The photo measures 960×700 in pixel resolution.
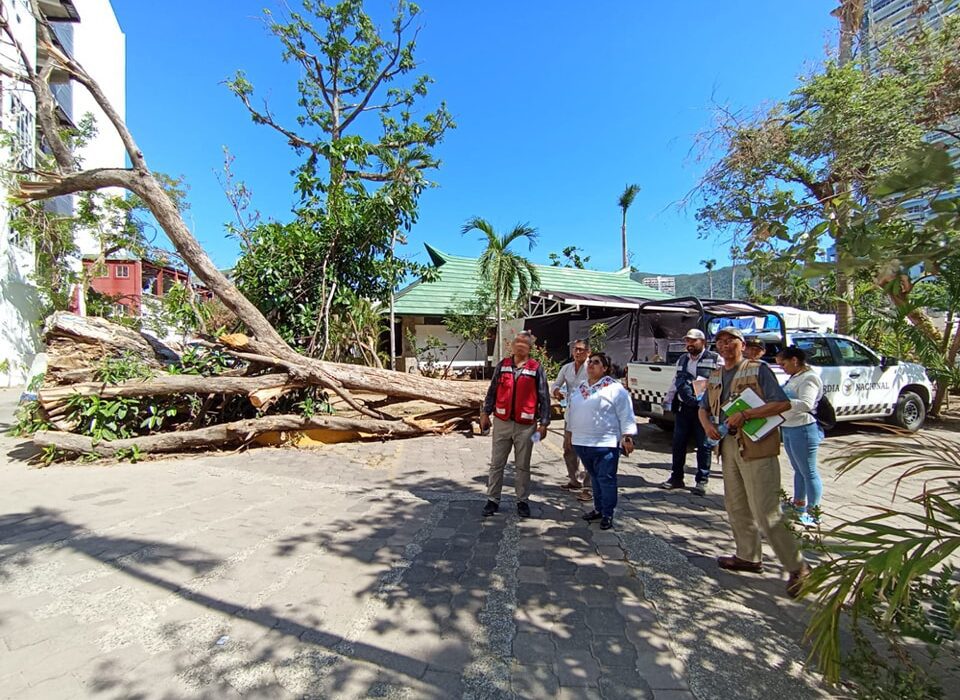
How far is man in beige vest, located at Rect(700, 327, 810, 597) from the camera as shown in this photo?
2.93 m

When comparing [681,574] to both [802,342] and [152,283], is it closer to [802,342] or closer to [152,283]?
[802,342]

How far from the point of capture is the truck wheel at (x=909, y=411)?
7766 mm

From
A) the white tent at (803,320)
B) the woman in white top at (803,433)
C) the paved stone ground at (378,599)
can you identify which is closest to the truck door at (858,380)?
the white tent at (803,320)

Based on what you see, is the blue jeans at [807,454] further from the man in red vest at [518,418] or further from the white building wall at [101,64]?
the white building wall at [101,64]

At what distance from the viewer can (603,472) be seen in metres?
3.85

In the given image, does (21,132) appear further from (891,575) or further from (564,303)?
(891,575)

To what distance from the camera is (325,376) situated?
284 inches

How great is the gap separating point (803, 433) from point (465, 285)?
49.9 ft

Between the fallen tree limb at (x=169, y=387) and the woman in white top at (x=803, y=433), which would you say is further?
the fallen tree limb at (x=169, y=387)

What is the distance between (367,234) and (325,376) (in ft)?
9.80

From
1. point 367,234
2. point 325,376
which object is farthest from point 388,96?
point 325,376

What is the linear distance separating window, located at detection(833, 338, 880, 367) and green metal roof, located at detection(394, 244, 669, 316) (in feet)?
29.5

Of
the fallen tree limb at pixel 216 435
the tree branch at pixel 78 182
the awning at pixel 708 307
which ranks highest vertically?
the tree branch at pixel 78 182

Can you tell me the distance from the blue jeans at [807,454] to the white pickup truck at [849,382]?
9.03 feet
